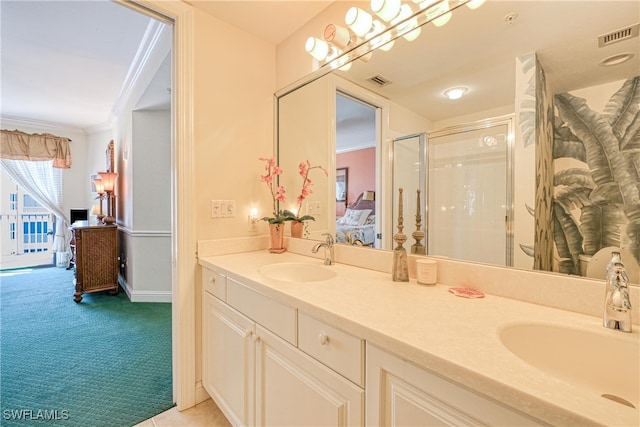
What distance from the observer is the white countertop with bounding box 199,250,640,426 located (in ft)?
1.48

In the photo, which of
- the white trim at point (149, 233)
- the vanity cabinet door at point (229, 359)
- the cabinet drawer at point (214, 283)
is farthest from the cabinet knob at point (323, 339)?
the white trim at point (149, 233)

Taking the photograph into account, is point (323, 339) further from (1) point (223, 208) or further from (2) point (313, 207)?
(1) point (223, 208)

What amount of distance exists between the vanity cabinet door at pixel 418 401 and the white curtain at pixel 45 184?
6.40 m

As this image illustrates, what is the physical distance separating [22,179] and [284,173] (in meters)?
5.41

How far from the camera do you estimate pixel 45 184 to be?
4809 millimetres

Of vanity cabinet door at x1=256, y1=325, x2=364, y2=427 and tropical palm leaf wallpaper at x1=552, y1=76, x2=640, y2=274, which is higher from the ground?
tropical palm leaf wallpaper at x1=552, y1=76, x2=640, y2=274

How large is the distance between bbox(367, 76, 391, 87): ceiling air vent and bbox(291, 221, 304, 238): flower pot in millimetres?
955

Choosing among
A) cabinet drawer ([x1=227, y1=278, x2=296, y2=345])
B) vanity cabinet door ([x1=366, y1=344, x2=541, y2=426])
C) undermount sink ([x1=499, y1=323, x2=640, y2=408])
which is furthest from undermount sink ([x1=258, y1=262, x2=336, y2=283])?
undermount sink ([x1=499, y1=323, x2=640, y2=408])

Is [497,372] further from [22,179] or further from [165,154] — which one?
[22,179]

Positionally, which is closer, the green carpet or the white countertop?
the white countertop

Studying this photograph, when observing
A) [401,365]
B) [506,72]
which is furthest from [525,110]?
[401,365]

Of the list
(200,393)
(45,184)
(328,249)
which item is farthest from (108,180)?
(328,249)

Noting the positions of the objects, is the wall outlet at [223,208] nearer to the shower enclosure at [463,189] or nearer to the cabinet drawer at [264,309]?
the cabinet drawer at [264,309]

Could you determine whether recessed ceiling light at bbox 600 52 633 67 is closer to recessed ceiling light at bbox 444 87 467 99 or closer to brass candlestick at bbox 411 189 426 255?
recessed ceiling light at bbox 444 87 467 99
